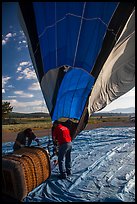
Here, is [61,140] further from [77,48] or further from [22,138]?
[77,48]

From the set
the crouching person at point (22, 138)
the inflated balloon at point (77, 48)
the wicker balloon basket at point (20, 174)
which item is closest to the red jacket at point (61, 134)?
the inflated balloon at point (77, 48)

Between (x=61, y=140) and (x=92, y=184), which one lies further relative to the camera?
(x=61, y=140)

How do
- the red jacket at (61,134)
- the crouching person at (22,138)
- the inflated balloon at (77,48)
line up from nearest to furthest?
the inflated balloon at (77,48) → the red jacket at (61,134) → the crouching person at (22,138)

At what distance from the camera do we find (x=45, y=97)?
125 inches

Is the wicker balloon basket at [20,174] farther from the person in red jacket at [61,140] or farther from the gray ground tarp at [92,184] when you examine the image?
the person in red jacket at [61,140]

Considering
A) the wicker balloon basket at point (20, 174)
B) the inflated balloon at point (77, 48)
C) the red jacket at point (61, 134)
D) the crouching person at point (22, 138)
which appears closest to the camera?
the wicker balloon basket at point (20, 174)

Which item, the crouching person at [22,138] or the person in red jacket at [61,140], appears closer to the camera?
the person in red jacket at [61,140]

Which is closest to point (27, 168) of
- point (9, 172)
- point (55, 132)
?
point (9, 172)

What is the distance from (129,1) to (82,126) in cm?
201

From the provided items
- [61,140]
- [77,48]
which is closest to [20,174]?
[61,140]

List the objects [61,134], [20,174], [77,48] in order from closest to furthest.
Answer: [20,174]
[77,48]
[61,134]

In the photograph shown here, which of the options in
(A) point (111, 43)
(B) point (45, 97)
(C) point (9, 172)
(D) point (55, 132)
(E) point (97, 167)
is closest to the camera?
(C) point (9, 172)

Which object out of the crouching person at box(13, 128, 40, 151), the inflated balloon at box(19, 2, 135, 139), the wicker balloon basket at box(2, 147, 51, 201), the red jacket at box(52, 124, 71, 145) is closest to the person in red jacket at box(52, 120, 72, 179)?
the red jacket at box(52, 124, 71, 145)

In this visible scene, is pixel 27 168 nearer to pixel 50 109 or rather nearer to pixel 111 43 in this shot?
pixel 50 109
